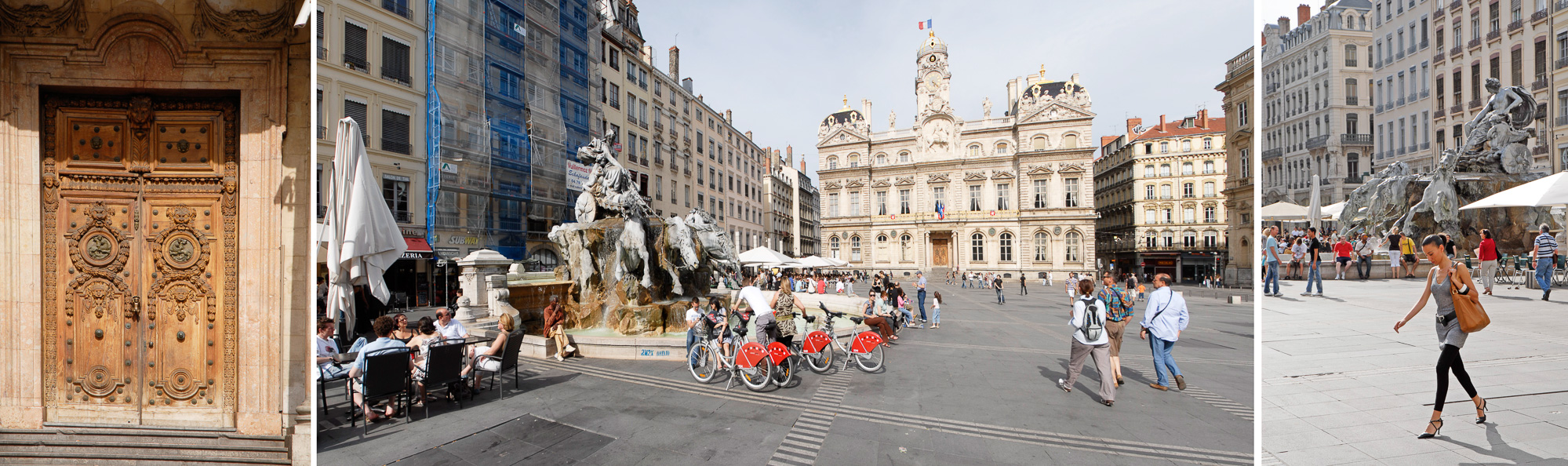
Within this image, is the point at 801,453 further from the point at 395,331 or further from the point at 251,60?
the point at 251,60

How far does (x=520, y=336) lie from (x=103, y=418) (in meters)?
3.21

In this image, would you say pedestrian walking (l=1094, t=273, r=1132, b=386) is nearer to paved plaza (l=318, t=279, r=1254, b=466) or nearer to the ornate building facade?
paved plaza (l=318, t=279, r=1254, b=466)

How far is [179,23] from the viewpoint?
5.06 meters

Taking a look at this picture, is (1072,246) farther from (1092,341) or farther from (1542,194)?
(1092,341)

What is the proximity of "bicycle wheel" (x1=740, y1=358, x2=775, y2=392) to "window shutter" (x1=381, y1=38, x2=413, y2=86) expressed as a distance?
1931cm

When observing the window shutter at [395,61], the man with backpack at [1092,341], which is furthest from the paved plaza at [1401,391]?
the window shutter at [395,61]

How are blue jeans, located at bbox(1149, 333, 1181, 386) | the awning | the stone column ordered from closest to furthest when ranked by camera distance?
blue jeans, located at bbox(1149, 333, 1181, 386), the stone column, the awning

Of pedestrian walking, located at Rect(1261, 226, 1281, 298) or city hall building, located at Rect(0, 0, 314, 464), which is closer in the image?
city hall building, located at Rect(0, 0, 314, 464)

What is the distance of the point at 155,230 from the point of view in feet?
17.1

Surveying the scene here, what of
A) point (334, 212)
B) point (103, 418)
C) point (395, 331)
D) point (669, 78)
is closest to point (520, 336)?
point (395, 331)

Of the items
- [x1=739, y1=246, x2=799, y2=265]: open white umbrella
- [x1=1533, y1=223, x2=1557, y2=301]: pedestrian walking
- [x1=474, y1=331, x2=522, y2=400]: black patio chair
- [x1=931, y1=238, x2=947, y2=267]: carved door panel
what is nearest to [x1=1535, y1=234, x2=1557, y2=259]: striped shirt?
[x1=1533, y1=223, x2=1557, y2=301]: pedestrian walking

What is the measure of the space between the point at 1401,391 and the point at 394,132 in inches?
944

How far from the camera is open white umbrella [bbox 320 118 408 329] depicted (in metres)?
4.13

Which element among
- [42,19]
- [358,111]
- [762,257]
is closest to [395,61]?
[358,111]
